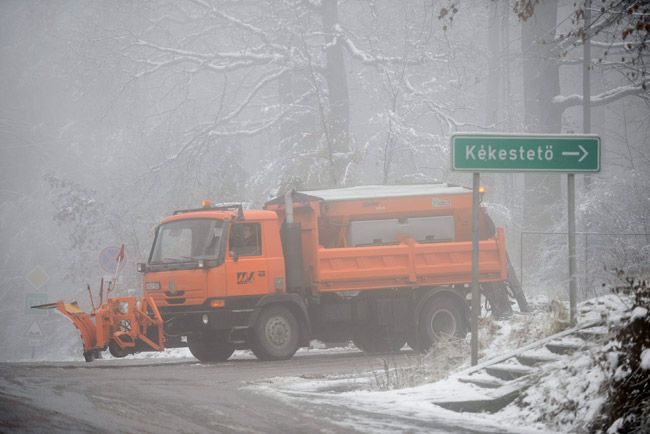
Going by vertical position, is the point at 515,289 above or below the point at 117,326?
above

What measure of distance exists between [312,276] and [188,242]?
234 cm

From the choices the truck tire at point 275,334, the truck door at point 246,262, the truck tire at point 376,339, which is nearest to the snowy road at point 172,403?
the truck tire at point 275,334

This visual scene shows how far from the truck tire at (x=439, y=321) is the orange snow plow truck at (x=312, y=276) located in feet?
0.08

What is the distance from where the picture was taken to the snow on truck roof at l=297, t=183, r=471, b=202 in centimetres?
2134

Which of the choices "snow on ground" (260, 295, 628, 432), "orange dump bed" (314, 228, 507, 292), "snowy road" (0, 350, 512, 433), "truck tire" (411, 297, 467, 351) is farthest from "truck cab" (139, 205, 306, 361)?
"snow on ground" (260, 295, 628, 432)

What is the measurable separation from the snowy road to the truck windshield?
7.42 feet

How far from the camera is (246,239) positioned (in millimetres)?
20219

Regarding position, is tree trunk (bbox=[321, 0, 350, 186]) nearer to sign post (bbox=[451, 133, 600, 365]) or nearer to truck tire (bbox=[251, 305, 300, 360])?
truck tire (bbox=[251, 305, 300, 360])

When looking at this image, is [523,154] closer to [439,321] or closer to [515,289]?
[439,321]

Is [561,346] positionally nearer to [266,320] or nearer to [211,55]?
[266,320]

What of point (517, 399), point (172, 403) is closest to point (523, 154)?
point (517, 399)

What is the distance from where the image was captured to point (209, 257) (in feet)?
65.3

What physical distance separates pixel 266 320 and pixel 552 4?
20676 mm

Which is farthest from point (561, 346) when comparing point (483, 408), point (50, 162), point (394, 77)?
point (50, 162)
